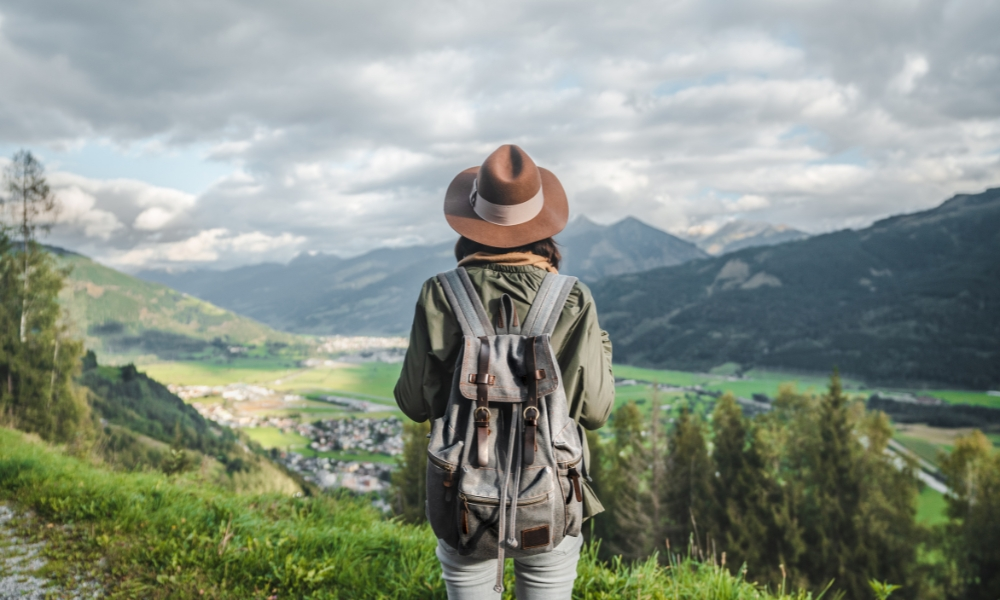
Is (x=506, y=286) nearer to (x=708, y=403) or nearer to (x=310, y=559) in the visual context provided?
(x=310, y=559)

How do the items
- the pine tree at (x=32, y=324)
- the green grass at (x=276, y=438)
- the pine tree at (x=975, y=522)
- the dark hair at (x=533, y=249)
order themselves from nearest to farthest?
the dark hair at (x=533, y=249)
the pine tree at (x=32, y=324)
the pine tree at (x=975, y=522)
the green grass at (x=276, y=438)

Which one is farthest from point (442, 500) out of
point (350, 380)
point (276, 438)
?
point (350, 380)

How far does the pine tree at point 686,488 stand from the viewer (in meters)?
28.0

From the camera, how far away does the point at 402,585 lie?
11.4ft

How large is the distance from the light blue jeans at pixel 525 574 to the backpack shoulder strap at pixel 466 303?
88cm

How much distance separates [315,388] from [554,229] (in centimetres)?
15175

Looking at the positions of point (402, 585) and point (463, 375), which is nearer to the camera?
point (463, 375)

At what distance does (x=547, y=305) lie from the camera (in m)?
2.04

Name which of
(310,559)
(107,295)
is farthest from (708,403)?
(107,295)

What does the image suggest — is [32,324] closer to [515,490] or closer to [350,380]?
[515,490]

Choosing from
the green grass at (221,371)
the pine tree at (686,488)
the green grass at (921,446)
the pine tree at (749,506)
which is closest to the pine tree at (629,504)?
the pine tree at (686,488)

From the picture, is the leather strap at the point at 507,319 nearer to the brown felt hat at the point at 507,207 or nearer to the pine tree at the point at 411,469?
the brown felt hat at the point at 507,207

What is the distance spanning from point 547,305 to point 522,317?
0.36 ft

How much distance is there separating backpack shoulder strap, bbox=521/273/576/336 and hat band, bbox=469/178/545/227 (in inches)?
11.4
